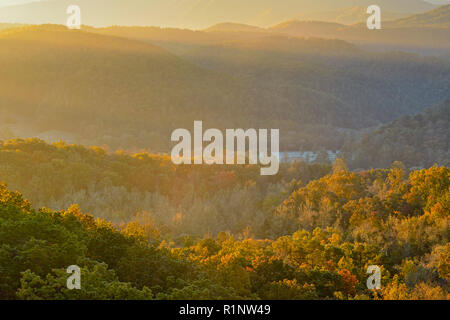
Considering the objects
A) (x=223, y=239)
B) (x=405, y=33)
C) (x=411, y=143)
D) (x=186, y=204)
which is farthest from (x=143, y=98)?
(x=405, y=33)

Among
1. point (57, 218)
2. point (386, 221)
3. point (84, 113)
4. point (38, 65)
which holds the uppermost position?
point (38, 65)

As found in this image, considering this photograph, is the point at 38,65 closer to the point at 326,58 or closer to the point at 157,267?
the point at 157,267

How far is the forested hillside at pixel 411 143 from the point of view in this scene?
26.8m

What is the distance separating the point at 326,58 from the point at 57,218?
9021cm

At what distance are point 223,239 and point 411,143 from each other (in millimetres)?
23513

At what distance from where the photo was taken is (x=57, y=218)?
536 cm

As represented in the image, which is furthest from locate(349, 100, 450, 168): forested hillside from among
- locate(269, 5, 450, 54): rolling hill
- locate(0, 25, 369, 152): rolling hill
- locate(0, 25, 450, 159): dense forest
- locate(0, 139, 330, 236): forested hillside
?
locate(269, 5, 450, 54): rolling hill

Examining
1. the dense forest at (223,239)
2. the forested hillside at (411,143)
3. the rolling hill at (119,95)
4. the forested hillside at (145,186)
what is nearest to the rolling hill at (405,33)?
the rolling hill at (119,95)

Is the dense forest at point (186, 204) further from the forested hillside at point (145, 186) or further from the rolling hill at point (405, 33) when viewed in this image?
the rolling hill at point (405, 33)

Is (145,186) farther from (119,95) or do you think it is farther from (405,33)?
(405,33)

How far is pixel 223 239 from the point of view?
8.36 meters

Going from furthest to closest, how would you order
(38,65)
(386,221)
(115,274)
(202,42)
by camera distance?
(202,42)
(38,65)
(386,221)
(115,274)

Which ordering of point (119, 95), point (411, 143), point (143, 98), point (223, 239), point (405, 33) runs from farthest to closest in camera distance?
point (405, 33), point (143, 98), point (119, 95), point (411, 143), point (223, 239)

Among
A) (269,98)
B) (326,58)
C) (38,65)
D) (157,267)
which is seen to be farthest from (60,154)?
(326,58)
